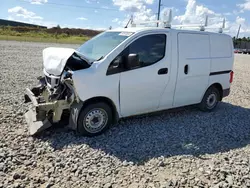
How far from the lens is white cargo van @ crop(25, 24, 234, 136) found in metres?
4.27

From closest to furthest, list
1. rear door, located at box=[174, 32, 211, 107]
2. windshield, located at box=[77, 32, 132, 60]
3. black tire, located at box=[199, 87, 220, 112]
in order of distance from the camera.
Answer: windshield, located at box=[77, 32, 132, 60] < rear door, located at box=[174, 32, 211, 107] < black tire, located at box=[199, 87, 220, 112]

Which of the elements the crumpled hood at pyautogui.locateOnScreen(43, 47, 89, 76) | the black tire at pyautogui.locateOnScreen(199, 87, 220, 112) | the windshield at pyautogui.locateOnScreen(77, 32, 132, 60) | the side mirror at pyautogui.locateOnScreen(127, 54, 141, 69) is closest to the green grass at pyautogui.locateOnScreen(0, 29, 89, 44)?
the windshield at pyautogui.locateOnScreen(77, 32, 132, 60)

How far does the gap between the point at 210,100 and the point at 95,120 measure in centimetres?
338

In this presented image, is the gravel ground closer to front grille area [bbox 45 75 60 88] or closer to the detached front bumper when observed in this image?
the detached front bumper

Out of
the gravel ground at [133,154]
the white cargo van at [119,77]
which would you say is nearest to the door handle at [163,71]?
the white cargo van at [119,77]

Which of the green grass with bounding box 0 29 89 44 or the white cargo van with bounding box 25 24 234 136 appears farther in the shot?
the green grass with bounding box 0 29 89 44

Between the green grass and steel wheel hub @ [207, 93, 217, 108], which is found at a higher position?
the green grass

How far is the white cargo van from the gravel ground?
34 centimetres

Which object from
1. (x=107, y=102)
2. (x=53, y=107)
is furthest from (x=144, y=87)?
(x=53, y=107)

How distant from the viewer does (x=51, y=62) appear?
178 inches

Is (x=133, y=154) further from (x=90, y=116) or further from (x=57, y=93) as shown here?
(x=57, y=93)

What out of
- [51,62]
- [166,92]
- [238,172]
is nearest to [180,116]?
[166,92]

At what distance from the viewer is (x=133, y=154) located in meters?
3.91

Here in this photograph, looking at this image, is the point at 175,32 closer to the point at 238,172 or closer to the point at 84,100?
the point at 84,100
